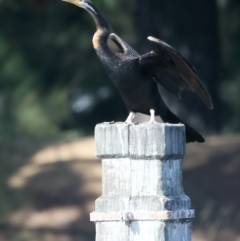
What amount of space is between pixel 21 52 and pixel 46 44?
1.29 feet

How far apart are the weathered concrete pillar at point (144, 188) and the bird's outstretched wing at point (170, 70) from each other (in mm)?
1041

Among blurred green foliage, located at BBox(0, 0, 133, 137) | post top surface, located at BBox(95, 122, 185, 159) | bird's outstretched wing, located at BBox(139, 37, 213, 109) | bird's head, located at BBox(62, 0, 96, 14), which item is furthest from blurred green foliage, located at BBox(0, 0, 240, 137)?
post top surface, located at BBox(95, 122, 185, 159)

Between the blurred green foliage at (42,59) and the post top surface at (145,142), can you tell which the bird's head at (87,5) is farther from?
the blurred green foliage at (42,59)

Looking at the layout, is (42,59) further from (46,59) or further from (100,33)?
(100,33)

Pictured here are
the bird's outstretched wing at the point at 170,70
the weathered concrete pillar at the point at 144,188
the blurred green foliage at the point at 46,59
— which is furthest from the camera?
the blurred green foliage at the point at 46,59

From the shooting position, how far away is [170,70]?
4.14 m

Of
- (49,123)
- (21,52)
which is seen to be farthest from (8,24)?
(49,123)

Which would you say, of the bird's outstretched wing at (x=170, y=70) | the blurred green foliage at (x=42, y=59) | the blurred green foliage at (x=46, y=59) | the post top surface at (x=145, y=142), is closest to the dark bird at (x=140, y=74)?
the bird's outstretched wing at (x=170, y=70)

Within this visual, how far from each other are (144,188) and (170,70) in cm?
156

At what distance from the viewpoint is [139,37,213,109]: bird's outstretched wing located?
3.73 metres

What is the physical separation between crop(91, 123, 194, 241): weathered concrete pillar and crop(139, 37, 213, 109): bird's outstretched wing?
104cm

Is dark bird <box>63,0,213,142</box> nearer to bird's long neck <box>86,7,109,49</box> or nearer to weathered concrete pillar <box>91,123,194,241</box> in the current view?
bird's long neck <box>86,7,109,49</box>

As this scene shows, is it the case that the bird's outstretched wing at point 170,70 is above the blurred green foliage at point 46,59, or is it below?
below

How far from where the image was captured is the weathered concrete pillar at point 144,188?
8.65 ft
